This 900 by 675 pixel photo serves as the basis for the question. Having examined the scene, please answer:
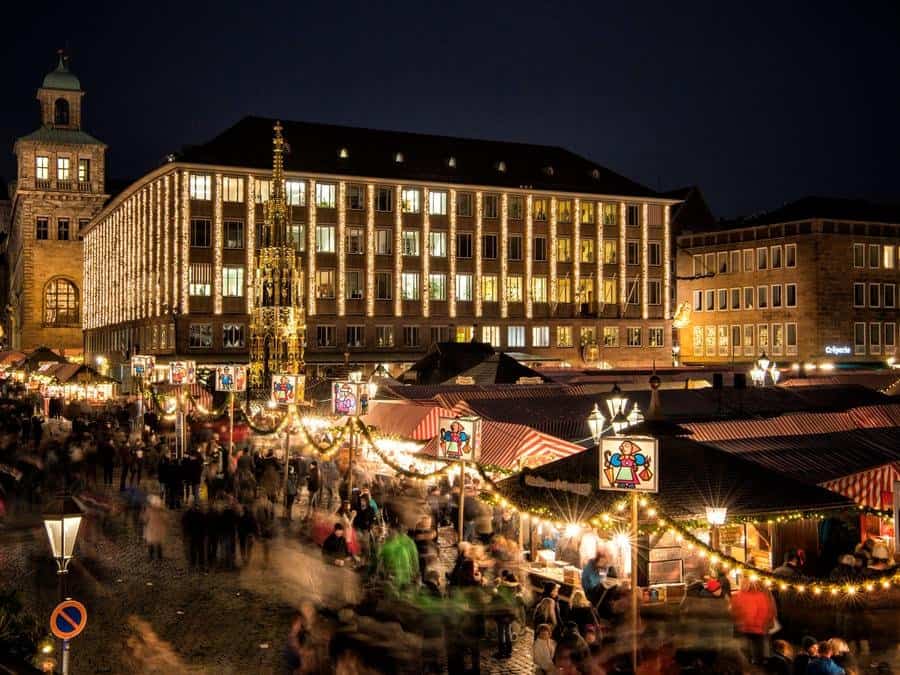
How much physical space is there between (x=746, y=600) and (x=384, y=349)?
5011 centimetres

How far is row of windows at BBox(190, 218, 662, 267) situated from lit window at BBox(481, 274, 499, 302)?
1217mm

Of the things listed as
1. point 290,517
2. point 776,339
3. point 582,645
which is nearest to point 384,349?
point 776,339

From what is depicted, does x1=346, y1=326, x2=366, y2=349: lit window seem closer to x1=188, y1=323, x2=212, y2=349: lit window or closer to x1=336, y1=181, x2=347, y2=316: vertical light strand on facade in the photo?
x1=336, y1=181, x2=347, y2=316: vertical light strand on facade

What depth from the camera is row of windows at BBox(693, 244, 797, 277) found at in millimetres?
65062

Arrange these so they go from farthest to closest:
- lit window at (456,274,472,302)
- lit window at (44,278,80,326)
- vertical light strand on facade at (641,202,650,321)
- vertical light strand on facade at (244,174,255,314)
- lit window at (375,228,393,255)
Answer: lit window at (44,278,80,326), vertical light strand on facade at (641,202,650,321), lit window at (456,274,472,302), lit window at (375,228,393,255), vertical light strand on facade at (244,174,255,314)

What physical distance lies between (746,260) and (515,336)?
16.1m

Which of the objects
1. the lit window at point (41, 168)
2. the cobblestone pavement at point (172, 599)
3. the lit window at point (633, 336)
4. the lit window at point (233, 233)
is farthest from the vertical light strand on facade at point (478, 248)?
the cobblestone pavement at point (172, 599)

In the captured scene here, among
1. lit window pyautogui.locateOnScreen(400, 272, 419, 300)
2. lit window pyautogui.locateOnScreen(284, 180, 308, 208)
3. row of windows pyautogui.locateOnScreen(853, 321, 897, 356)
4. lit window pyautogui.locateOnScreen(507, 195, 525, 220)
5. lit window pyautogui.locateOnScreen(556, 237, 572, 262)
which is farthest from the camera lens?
lit window pyautogui.locateOnScreen(556, 237, 572, 262)

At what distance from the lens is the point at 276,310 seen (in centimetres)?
3581

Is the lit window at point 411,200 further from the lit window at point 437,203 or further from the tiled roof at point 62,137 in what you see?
the tiled roof at point 62,137

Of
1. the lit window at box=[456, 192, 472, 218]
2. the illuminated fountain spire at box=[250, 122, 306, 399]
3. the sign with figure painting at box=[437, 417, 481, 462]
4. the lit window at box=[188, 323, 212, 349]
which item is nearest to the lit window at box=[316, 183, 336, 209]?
the lit window at box=[456, 192, 472, 218]

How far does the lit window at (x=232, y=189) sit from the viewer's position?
190ft

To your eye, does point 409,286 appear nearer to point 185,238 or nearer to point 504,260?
point 504,260

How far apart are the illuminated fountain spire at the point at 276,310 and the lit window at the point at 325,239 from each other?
74.9 ft
